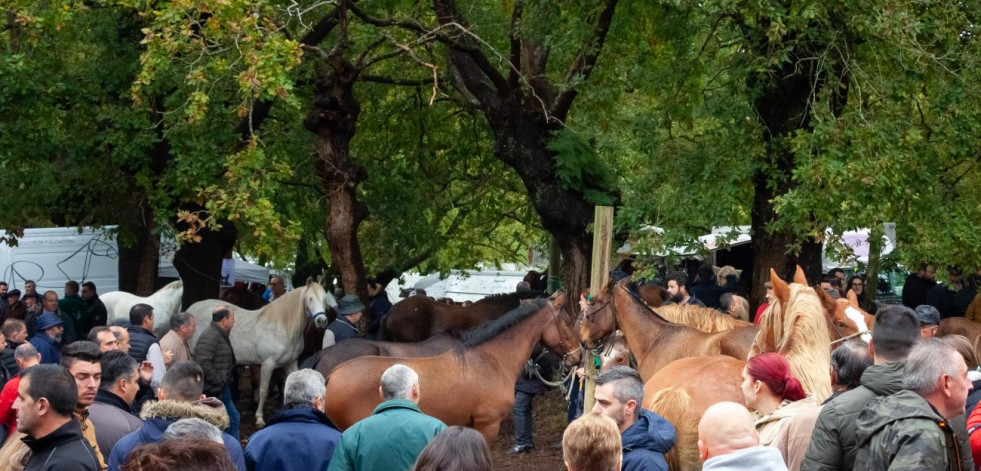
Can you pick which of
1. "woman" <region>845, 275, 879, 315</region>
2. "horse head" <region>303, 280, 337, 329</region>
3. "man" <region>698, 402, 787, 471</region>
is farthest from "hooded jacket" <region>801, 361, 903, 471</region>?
"woman" <region>845, 275, 879, 315</region>

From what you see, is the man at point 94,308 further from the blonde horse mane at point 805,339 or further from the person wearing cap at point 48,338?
the blonde horse mane at point 805,339

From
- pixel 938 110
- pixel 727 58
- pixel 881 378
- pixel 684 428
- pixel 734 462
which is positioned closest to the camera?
pixel 734 462

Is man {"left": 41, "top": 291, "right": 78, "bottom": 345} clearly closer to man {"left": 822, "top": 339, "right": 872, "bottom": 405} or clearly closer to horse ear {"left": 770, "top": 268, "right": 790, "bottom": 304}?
horse ear {"left": 770, "top": 268, "right": 790, "bottom": 304}

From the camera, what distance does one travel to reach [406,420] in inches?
238

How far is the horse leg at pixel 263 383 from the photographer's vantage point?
15.8 m

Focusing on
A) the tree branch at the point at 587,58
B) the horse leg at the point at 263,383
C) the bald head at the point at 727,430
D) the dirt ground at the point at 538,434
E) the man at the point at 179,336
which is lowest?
the dirt ground at the point at 538,434

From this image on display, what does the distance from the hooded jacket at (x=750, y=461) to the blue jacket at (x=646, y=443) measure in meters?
1.11

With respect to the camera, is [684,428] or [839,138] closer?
[684,428]

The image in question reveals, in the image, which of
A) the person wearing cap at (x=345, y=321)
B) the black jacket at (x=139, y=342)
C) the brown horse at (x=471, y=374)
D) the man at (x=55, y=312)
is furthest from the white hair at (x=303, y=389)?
the man at (x=55, y=312)

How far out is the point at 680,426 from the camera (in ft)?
23.9

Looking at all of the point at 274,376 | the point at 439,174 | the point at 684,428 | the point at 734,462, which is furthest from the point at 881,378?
the point at 439,174

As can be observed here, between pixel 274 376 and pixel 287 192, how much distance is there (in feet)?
10.1

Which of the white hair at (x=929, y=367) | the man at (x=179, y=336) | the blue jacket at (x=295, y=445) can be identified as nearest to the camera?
the white hair at (x=929, y=367)

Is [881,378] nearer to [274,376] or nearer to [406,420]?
[406,420]
